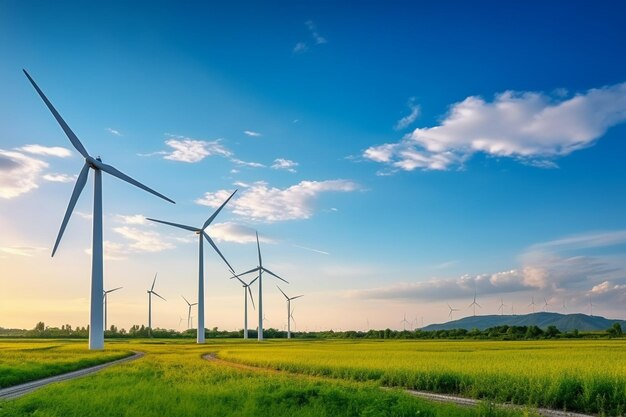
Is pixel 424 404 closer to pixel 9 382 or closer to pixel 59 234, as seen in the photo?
pixel 9 382

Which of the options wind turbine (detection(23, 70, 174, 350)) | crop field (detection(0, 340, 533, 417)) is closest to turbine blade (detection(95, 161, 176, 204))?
wind turbine (detection(23, 70, 174, 350))

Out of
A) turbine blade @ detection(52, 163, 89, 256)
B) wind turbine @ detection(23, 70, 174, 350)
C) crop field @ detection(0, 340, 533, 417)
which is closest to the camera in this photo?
crop field @ detection(0, 340, 533, 417)

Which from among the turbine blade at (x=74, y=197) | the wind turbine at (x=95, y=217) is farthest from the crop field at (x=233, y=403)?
the wind turbine at (x=95, y=217)

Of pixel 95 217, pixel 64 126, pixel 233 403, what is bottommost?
pixel 233 403

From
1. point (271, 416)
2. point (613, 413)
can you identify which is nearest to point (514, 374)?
point (613, 413)

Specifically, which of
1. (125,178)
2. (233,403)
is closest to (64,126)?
(125,178)

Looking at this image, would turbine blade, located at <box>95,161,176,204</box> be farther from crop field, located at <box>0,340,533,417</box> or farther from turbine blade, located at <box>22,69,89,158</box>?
crop field, located at <box>0,340,533,417</box>

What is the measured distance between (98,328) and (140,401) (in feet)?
203

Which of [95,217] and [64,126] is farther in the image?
[95,217]

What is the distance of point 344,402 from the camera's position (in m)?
20.6

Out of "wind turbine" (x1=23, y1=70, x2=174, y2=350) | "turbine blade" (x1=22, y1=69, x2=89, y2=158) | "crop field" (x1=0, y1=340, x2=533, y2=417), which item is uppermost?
"turbine blade" (x1=22, y1=69, x2=89, y2=158)

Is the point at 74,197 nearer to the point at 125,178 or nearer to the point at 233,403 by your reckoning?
the point at 125,178

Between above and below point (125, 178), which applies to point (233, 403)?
below

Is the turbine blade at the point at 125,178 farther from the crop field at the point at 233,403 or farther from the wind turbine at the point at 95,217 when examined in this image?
the crop field at the point at 233,403
